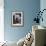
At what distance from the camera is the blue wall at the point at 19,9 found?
5484mm

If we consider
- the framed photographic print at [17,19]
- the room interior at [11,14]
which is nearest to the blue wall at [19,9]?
the room interior at [11,14]

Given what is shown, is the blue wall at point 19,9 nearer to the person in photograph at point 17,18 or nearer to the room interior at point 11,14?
the room interior at point 11,14

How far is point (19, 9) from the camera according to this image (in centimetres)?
551

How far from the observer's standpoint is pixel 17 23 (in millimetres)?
5531

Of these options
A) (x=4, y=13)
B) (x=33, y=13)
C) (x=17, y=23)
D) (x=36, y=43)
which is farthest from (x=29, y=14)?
(x=36, y=43)

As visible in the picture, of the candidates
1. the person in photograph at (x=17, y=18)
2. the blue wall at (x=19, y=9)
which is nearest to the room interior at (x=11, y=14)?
the blue wall at (x=19, y=9)

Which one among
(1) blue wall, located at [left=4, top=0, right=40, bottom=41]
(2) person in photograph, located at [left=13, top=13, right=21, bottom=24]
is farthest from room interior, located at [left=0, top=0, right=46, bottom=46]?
(2) person in photograph, located at [left=13, top=13, right=21, bottom=24]

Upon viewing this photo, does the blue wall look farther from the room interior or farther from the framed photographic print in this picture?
the framed photographic print

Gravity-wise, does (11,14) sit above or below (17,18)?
above

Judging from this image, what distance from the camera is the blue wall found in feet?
18.0

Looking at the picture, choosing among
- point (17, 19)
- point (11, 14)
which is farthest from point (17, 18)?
point (11, 14)

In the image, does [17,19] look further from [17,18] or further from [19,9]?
[19,9]

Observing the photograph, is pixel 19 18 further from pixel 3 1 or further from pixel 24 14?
pixel 3 1

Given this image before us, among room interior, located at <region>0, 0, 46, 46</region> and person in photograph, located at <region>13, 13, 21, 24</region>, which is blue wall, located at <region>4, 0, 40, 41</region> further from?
person in photograph, located at <region>13, 13, 21, 24</region>
